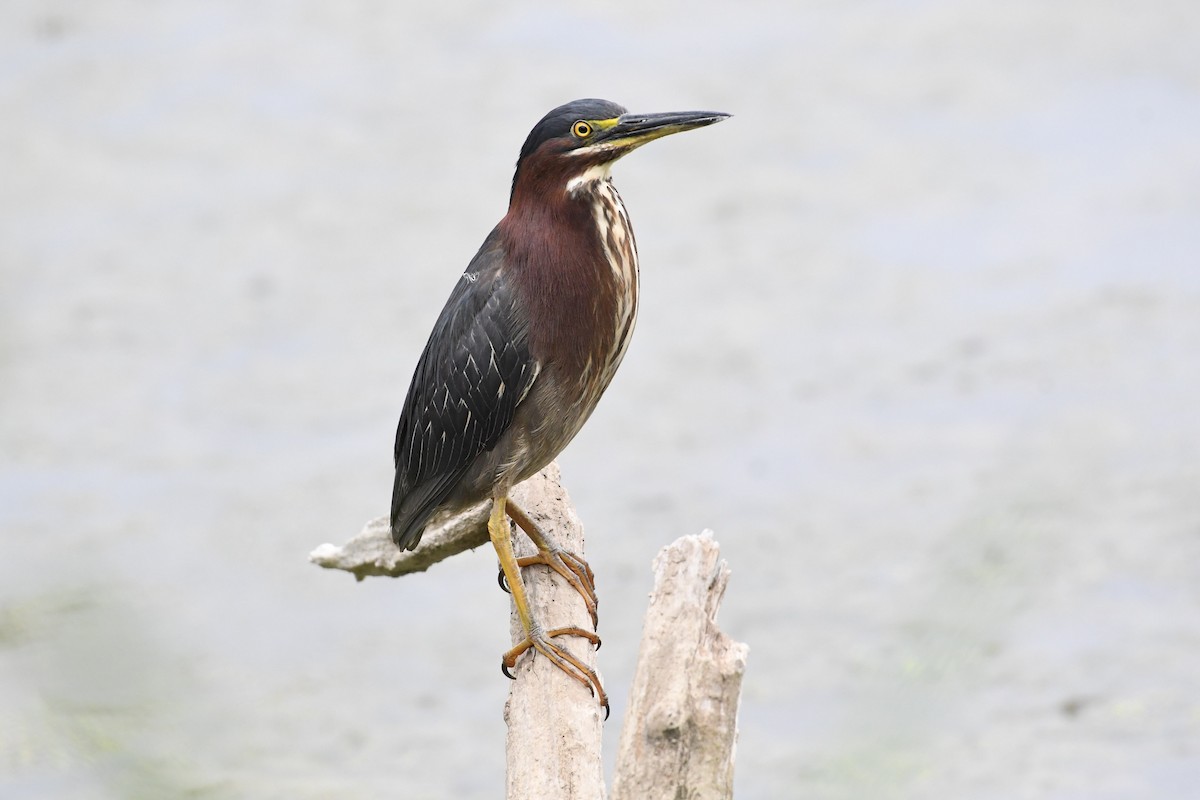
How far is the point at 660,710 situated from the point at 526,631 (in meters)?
0.96

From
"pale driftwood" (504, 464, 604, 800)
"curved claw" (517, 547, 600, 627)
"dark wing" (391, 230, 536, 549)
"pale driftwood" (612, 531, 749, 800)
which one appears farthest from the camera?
"curved claw" (517, 547, 600, 627)

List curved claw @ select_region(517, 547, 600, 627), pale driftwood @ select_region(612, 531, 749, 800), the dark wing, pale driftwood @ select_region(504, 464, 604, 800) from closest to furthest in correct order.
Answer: pale driftwood @ select_region(612, 531, 749, 800) → pale driftwood @ select_region(504, 464, 604, 800) → the dark wing → curved claw @ select_region(517, 547, 600, 627)

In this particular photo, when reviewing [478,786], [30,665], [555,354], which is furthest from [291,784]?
[555,354]

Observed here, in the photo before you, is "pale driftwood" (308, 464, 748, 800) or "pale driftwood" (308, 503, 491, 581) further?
"pale driftwood" (308, 503, 491, 581)

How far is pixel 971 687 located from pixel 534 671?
3.64 feet

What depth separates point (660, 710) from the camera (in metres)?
2.56

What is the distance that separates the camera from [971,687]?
2418 mm

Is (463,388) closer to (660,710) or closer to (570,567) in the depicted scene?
(570,567)

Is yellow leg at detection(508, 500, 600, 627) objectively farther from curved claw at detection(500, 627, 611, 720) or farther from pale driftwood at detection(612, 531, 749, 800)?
pale driftwood at detection(612, 531, 749, 800)

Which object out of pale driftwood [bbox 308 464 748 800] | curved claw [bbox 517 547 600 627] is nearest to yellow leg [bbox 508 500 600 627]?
curved claw [bbox 517 547 600 627]

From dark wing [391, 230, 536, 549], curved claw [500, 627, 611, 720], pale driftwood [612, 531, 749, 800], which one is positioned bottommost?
pale driftwood [612, 531, 749, 800]

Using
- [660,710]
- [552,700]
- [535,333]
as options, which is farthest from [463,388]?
[660,710]

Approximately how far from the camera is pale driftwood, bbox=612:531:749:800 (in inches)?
99.8

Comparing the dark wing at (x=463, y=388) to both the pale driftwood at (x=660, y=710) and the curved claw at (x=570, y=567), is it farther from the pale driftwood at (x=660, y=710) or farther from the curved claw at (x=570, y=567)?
the pale driftwood at (x=660, y=710)
